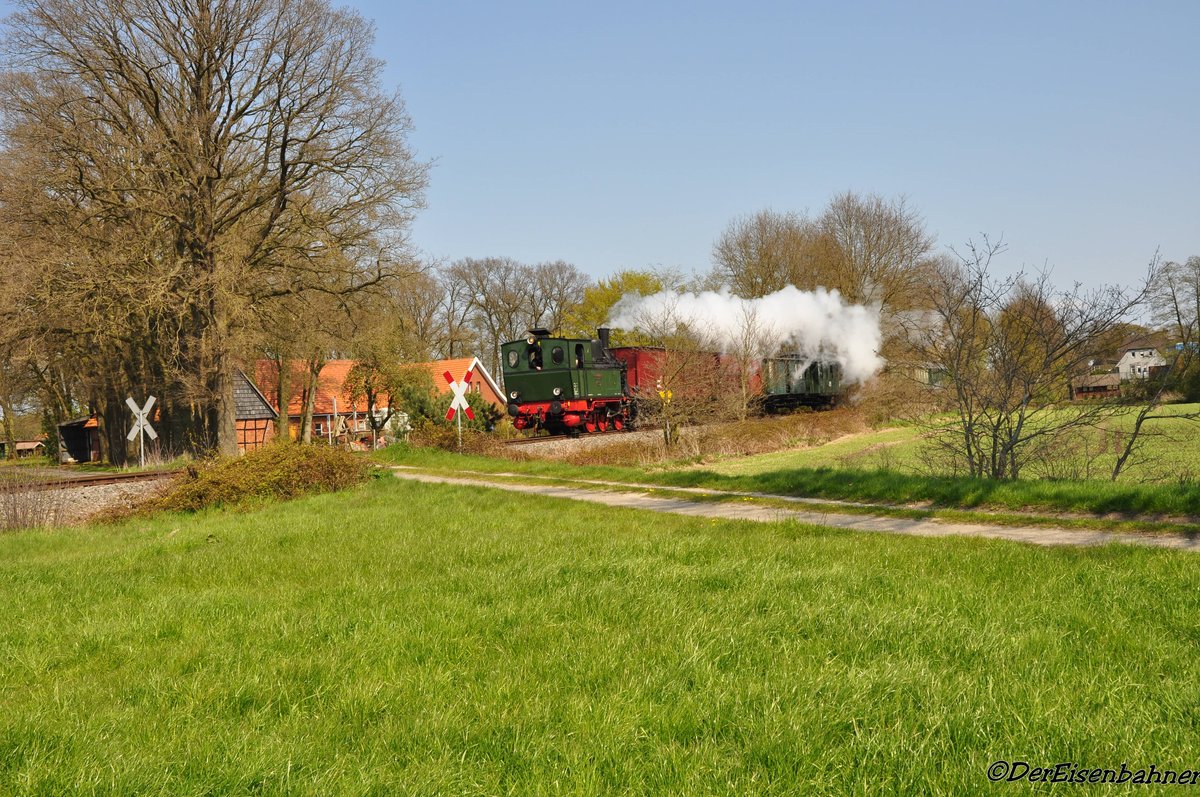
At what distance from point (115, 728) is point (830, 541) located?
6342mm

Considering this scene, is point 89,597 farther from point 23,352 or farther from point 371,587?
point 23,352

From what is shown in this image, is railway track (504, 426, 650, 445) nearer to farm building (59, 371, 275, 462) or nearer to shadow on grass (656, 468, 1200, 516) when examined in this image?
shadow on grass (656, 468, 1200, 516)

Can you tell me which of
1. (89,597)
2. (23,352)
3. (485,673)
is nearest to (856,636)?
(485,673)

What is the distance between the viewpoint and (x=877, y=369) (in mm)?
43719

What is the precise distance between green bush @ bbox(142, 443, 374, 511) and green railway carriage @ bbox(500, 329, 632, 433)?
13557 millimetres

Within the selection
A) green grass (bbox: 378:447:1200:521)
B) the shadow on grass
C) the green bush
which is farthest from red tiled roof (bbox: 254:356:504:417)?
the shadow on grass

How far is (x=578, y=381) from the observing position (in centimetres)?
3088

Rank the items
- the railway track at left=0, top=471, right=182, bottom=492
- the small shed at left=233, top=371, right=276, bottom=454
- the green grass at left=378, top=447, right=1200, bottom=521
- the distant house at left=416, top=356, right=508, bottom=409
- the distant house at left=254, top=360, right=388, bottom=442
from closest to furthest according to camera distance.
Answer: the green grass at left=378, top=447, right=1200, bottom=521
the railway track at left=0, top=471, right=182, bottom=492
the small shed at left=233, top=371, right=276, bottom=454
the distant house at left=254, top=360, right=388, bottom=442
the distant house at left=416, top=356, right=508, bottom=409

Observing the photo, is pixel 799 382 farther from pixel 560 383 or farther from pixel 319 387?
pixel 319 387

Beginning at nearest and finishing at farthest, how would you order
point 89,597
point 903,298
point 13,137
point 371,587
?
point 371,587 → point 89,597 → point 13,137 → point 903,298

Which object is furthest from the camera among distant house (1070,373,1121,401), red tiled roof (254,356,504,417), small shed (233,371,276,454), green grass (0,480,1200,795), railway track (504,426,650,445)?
red tiled roof (254,356,504,417)

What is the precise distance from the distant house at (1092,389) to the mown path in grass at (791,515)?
404 cm

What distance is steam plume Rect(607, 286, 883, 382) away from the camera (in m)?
33.2

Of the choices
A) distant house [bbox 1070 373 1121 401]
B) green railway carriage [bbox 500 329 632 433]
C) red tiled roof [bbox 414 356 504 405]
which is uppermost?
red tiled roof [bbox 414 356 504 405]
